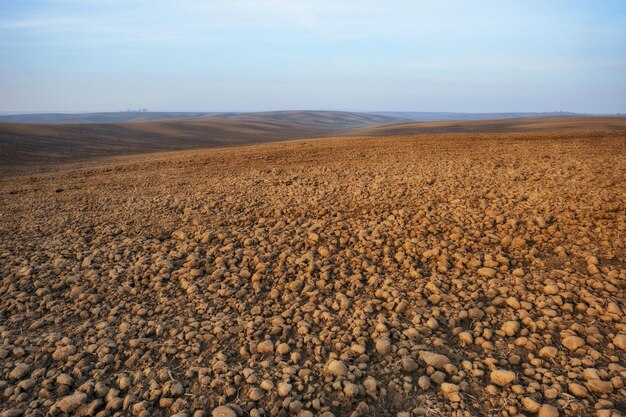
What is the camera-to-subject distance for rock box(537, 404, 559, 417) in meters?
2.54

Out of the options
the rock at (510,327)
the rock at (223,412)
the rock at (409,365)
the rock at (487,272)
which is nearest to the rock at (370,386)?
the rock at (409,365)

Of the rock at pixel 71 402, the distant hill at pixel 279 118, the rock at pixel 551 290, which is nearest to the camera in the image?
the rock at pixel 71 402

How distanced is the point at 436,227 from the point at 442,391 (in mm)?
2850

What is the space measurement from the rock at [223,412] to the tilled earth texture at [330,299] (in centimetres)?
2

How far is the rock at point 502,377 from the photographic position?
288 centimetres

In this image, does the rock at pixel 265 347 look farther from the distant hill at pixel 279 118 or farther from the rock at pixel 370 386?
the distant hill at pixel 279 118

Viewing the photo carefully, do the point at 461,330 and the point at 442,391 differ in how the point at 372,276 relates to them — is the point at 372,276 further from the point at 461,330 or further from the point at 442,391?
the point at 442,391

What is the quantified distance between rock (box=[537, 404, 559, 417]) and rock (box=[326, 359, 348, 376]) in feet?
4.53

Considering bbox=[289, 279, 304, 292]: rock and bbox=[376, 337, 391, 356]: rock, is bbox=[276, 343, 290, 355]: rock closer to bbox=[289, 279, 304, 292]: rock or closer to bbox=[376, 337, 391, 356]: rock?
bbox=[376, 337, 391, 356]: rock

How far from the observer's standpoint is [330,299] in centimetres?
411

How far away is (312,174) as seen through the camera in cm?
877

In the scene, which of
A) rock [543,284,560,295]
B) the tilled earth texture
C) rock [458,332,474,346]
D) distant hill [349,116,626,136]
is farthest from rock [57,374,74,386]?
distant hill [349,116,626,136]

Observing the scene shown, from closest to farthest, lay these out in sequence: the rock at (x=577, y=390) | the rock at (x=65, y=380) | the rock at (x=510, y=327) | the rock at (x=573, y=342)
Result: 1. the rock at (x=577, y=390)
2. the rock at (x=65, y=380)
3. the rock at (x=573, y=342)
4. the rock at (x=510, y=327)

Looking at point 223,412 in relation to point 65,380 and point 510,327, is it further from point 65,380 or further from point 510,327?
point 510,327
